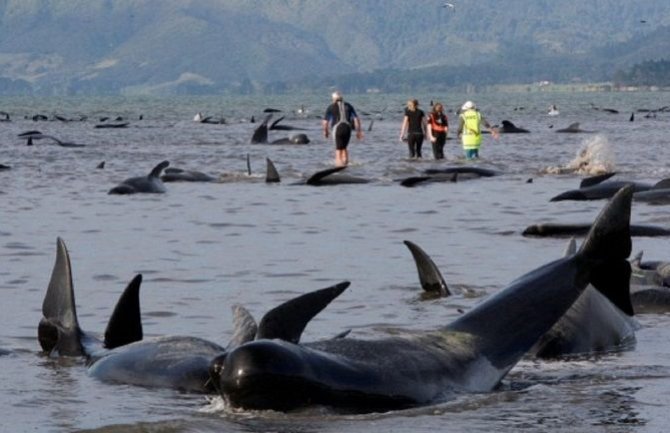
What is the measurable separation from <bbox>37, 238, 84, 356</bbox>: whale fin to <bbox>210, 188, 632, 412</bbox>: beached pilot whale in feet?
8.00

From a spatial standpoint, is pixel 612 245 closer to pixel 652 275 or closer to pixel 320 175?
pixel 652 275

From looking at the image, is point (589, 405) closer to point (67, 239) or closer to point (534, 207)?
point (67, 239)

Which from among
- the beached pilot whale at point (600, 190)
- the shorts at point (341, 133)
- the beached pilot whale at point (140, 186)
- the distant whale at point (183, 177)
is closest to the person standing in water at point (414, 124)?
the shorts at point (341, 133)

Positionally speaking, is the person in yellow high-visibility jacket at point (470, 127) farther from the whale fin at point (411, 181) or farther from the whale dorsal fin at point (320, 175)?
the whale dorsal fin at point (320, 175)

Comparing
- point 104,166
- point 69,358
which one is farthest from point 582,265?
point 104,166

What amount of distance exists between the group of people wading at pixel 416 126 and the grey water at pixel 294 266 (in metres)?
0.58

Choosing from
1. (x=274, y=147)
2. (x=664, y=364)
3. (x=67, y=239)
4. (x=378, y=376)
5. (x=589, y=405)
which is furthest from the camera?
(x=274, y=147)

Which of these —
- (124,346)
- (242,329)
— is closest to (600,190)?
(124,346)

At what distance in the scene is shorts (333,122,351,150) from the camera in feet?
110

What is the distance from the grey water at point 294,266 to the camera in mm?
8875

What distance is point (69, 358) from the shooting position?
10.9 metres

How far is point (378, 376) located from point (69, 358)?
315 centimetres

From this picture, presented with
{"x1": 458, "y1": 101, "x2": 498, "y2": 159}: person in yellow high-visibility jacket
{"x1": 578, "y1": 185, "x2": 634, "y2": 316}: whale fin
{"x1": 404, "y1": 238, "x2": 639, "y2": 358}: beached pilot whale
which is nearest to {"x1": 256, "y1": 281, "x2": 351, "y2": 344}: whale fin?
{"x1": 578, "y1": 185, "x2": 634, "y2": 316}: whale fin

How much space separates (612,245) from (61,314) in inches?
142
